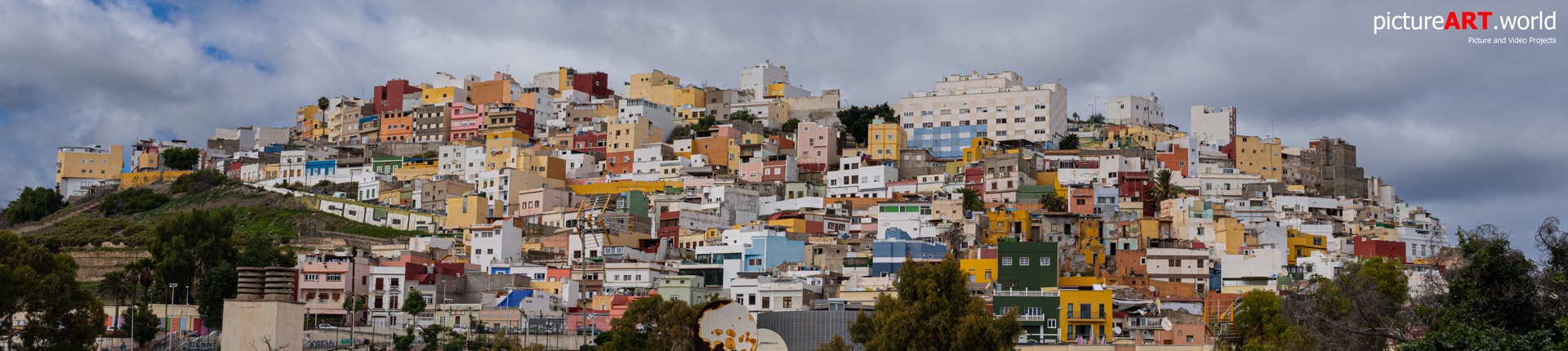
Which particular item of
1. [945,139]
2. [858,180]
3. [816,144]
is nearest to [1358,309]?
[858,180]

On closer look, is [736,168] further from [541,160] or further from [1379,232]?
[1379,232]

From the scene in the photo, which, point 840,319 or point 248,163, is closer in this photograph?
point 840,319

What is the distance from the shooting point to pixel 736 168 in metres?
83.9

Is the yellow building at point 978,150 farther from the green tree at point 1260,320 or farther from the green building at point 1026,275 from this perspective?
the green tree at point 1260,320

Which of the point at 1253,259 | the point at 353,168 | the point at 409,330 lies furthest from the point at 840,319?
the point at 353,168

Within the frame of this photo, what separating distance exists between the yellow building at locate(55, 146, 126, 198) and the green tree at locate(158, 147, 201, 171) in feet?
9.22

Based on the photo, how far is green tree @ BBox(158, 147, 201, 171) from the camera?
3866 inches

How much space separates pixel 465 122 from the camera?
321 feet

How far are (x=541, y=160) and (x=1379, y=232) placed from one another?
1511 inches

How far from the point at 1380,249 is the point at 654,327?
30550 mm

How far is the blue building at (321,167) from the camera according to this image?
9075cm

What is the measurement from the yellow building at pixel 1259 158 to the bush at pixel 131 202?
5498cm

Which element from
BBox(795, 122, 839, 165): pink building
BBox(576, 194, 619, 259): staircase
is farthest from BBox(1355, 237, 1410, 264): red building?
BBox(795, 122, 839, 165): pink building

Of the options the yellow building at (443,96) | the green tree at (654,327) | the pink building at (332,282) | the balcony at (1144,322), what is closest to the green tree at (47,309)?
the green tree at (654,327)
